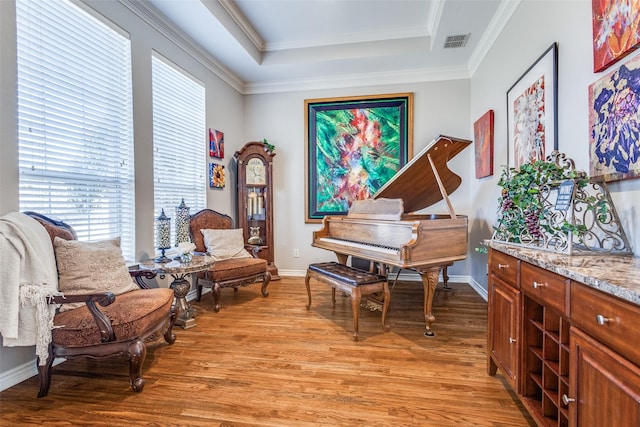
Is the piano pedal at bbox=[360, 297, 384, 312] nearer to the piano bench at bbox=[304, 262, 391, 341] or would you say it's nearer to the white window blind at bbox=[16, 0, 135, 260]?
the piano bench at bbox=[304, 262, 391, 341]

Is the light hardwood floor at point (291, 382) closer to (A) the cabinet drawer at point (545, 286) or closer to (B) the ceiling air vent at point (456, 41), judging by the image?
(A) the cabinet drawer at point (545, 286)

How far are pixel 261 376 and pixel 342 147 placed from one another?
3352 millimetres

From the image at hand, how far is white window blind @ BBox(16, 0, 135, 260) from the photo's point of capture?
199cm

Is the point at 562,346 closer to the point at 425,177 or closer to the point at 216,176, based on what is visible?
the point at 425,177

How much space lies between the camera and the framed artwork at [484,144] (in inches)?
131

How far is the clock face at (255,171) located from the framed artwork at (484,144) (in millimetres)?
2933

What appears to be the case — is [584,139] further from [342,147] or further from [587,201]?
[342,147]

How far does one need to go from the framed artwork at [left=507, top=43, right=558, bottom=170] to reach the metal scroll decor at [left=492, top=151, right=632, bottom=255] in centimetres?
57

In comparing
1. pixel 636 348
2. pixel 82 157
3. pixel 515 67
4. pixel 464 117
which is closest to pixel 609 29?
pixel 515 67

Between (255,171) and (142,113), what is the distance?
1.74m

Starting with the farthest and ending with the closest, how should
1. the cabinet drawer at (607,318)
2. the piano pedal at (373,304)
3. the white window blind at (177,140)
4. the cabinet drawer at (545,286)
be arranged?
the white window blind at (177,140), the piano pedal at (373,304), the cabinet drawer at (545,286), the cabinet drawer at (607,318)

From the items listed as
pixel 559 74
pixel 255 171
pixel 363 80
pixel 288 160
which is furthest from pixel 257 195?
pixel 559 74

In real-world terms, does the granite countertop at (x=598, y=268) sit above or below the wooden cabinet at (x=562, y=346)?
above

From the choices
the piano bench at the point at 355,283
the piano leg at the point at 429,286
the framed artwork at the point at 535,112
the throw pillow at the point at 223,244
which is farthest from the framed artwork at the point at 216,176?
the framed artwork at the point at 535,112
